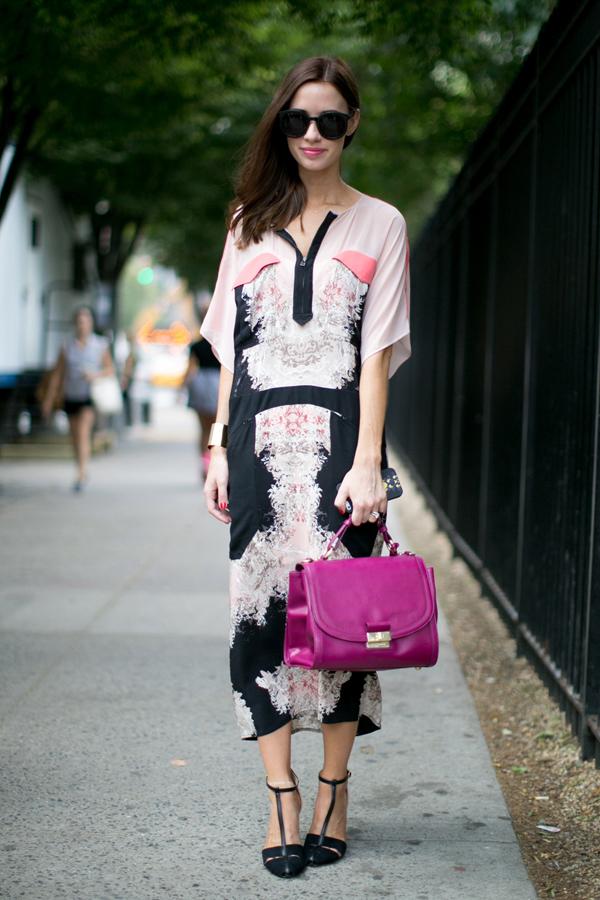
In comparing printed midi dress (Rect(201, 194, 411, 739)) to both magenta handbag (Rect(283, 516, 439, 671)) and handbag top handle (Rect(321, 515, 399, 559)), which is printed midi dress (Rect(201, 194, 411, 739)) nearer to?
handbag top handle (Rect(321, 515, 399, 559))

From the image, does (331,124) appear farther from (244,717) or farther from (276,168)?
(244,717)

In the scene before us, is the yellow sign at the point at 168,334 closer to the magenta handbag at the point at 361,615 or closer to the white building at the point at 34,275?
the white building at the point at 34,275

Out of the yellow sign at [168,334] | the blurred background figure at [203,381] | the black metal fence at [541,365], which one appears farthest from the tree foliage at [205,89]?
the yellow sign at [168,334]

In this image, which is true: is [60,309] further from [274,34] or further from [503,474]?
[503,474]

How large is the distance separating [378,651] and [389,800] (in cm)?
103

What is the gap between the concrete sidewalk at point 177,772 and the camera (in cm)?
333

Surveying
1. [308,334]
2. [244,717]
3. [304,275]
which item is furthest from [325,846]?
[304,275]

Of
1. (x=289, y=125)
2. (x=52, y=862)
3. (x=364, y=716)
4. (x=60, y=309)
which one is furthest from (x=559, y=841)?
(x=60, y=309)

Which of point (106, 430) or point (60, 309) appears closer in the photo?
point (106, 430)

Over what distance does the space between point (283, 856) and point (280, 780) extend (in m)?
0.19

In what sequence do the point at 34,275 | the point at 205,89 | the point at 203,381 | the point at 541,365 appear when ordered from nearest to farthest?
the point at 541,365 → the point at 203,381 → the point at 205,89 → the point at 34,275

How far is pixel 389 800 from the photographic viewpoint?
3957mm

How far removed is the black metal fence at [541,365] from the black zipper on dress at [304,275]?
121 centimetres

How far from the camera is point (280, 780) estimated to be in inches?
133
